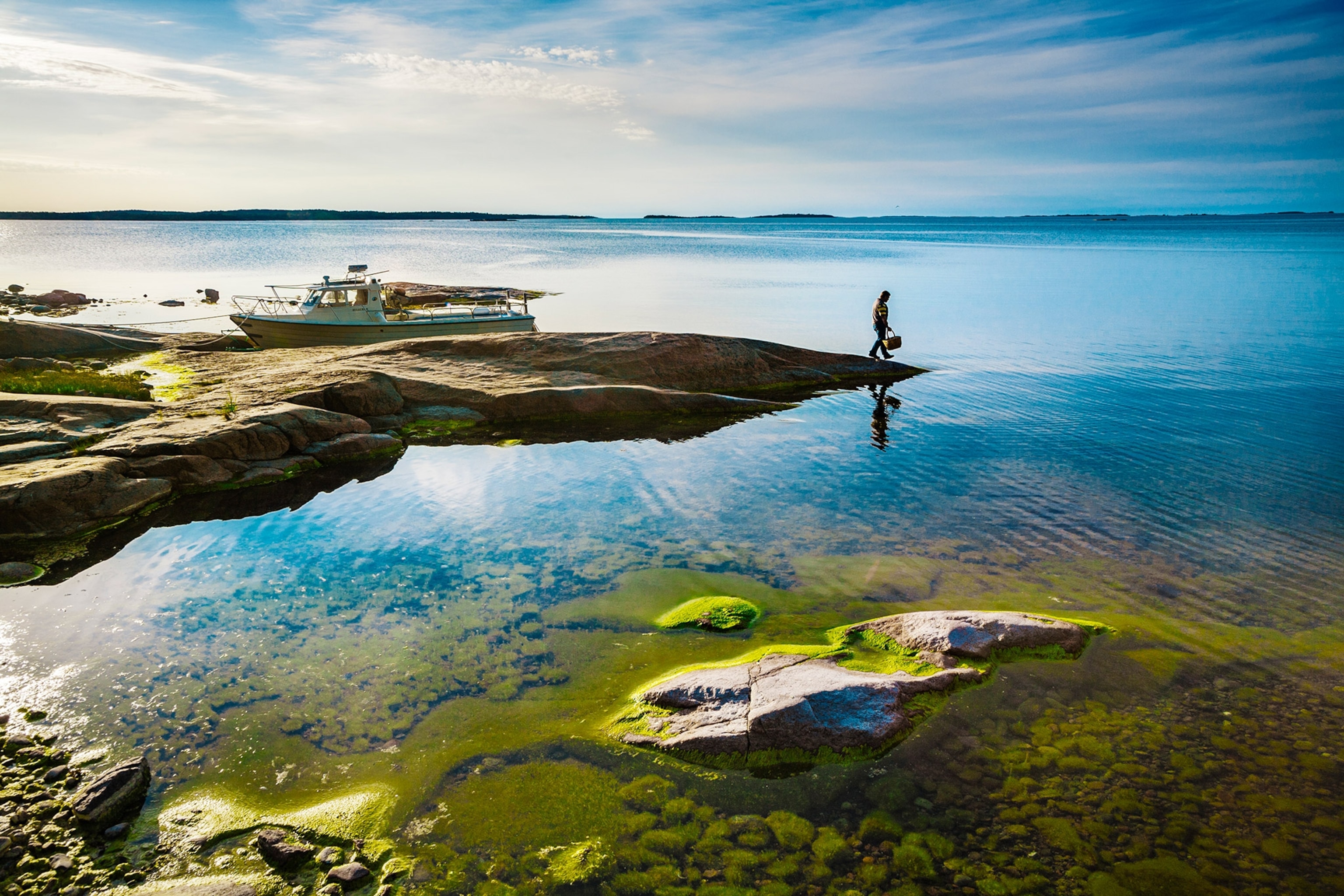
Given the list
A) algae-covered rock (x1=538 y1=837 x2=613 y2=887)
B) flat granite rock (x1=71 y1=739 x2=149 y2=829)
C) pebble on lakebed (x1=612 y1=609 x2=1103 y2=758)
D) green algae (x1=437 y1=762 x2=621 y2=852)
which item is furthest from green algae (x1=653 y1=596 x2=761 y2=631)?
flat granite rock (x1=71 y1=739 x2=149 y2=829)

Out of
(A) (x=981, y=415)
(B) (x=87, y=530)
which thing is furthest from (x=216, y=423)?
(A) (x=981, y=415)

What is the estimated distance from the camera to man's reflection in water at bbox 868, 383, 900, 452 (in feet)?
57.0

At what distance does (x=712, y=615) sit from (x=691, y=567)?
Result: 5.05 ft

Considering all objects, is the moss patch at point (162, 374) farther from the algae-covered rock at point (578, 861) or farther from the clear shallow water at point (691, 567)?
the algae-covered rock at point (578, 861)

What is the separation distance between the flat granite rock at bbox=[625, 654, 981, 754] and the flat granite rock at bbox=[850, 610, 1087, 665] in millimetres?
401

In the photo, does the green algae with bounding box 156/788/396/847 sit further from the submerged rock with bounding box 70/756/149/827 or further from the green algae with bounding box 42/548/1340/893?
the submerged rock with bounding box 70/756/149/827

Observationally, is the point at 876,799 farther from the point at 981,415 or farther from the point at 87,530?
the point at 981,415

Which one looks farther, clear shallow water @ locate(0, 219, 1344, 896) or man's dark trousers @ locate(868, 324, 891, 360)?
man's dark trousers @ locate(868, 324, 891, 360)

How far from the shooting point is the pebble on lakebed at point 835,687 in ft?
21.9

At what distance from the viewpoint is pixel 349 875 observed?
5.32 metres

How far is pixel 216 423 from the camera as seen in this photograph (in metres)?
14.8

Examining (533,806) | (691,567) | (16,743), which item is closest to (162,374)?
(16,743)

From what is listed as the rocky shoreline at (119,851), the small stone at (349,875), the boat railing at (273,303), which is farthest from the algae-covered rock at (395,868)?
the boat railing at (273,303)

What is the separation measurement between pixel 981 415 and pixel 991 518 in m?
8.19
